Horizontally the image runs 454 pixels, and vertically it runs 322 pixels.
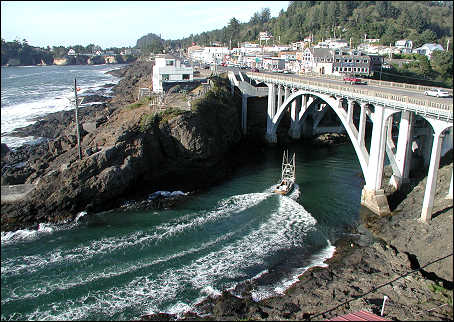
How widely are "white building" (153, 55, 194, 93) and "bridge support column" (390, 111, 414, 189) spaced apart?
1926cm

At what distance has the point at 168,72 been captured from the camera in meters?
32.9

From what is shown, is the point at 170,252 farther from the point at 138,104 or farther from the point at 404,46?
the point at 404,46

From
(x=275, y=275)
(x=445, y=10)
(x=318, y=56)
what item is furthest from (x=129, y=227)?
(x=318, y=56)

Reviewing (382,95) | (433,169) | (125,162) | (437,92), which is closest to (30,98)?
(125,162)

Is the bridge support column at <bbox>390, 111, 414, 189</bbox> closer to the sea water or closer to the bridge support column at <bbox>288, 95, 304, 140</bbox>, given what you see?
the bridge support column at <bbox>288, 95, 304, 140</bbox>

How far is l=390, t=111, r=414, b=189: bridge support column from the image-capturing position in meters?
17.6

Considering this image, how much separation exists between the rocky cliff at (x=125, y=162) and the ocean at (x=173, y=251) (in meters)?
0.95

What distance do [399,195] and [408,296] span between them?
26.3 ft

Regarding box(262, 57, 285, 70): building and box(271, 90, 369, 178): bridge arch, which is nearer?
box(271, 90, 369, 178): bridge arch

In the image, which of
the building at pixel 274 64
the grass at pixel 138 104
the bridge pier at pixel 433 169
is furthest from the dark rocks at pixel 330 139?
the building at pixel 274 64

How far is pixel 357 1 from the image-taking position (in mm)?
30969

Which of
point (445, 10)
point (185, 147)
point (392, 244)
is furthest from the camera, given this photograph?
point (185, 147)

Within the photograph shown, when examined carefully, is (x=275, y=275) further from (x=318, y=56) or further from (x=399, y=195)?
(x=318, y=56)

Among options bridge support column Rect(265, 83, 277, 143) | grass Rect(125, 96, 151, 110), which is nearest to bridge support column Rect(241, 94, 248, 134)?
bridge support column Rect(265, 83, 277, 143)
